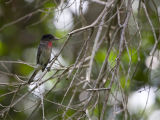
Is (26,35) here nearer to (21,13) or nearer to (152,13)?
(21,13)

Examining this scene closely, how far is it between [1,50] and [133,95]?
3011mm

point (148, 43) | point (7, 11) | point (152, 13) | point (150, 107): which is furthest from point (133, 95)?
point (7, 11)

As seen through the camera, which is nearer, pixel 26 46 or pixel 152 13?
pixel 152 13

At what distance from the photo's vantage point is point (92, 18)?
7074 mm

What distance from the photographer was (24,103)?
4.84 metres

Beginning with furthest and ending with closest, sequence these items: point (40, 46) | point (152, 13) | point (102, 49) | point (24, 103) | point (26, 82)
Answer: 1. point (102, 49)
2. point (40, 46)
3. point (152, 13)
4. point (24, 103)
5. point (26, 82)

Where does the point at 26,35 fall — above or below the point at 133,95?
above

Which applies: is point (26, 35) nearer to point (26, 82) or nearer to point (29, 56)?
point (29, 56)

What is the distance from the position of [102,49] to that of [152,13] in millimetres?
1482

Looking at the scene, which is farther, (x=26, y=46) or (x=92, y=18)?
(x=26, y=46)

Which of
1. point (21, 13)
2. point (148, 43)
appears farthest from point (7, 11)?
point (148, 43)

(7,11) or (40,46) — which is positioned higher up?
(7,11)

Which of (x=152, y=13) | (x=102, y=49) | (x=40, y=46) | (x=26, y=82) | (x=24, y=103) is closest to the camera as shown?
(x=26, y=82)

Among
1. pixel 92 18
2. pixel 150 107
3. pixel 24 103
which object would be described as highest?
pixel 92 18
